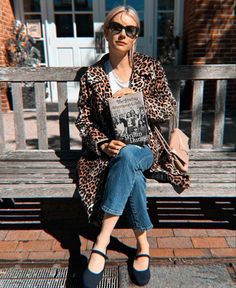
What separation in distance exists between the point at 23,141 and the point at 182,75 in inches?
55.2

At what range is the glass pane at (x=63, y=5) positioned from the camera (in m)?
6.47

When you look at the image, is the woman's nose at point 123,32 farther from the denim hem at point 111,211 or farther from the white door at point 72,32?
the white door at point 72,32

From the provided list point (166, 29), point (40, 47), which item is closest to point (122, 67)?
point (166, 29)

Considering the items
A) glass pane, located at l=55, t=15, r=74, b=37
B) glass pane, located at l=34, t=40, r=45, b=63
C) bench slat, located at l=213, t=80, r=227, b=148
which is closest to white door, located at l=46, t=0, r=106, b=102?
glass pane, located at l=55, t=15, r=74, b=37

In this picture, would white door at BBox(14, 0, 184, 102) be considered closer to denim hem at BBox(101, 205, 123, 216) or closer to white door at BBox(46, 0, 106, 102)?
white door at BBox(46, 0, 106, 102)

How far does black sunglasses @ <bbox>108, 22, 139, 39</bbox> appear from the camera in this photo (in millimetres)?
1909

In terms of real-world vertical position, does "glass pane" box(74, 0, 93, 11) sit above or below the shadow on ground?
above

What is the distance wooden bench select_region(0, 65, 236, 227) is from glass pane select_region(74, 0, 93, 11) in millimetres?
4617

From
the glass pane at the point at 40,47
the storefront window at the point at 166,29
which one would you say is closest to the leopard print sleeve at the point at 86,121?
the storefront window at the point at 166,29

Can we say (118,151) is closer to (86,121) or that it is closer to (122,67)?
(86,121)

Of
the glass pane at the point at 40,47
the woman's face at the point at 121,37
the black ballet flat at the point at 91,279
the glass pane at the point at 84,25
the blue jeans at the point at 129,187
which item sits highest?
the glass pane at the point at 84,25

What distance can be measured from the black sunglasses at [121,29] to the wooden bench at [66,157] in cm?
56

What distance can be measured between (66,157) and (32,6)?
5.18 m

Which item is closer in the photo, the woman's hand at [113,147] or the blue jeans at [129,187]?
the blue jeans at [129,187]
